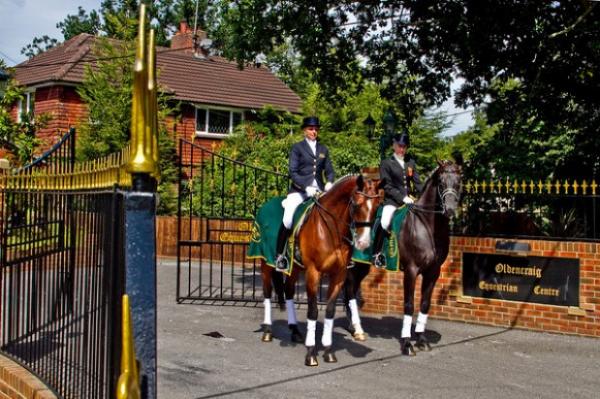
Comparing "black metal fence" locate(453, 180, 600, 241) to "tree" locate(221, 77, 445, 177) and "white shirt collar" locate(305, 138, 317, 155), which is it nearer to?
"white shirt collar" locate(305, 138, 317, 155)

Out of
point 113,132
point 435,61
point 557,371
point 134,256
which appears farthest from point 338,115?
point 134,256

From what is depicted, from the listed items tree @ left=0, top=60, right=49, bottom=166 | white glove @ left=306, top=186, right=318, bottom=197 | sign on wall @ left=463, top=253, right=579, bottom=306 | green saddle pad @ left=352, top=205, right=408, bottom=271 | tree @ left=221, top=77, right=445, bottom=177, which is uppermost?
tree @ left=221, top=77, right=445, bottom=177

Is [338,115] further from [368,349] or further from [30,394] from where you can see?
[30,394]

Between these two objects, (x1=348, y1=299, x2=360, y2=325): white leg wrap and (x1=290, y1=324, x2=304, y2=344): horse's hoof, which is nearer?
(x1=290, y1=324, x2=304, y2=344): horse's hoof

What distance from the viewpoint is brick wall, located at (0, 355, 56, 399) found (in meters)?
5.93

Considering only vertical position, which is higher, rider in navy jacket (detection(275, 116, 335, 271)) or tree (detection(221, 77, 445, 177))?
tree (detection(221, 77, 445, 177))

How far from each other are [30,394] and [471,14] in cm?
1048

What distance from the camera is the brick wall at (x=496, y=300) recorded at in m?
11.3

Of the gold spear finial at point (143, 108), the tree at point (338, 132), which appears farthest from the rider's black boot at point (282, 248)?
the tree at point (338, 132)

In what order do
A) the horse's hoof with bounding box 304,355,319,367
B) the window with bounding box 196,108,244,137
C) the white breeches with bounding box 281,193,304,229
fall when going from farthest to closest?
the window with bounding box 196,108,244,137 → the white breeches with bounding box 281,193,304,229 → the horse's hoof with bounding box 304,355,319,367

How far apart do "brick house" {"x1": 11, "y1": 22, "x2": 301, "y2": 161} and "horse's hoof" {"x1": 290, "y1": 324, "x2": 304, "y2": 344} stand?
1784 cm

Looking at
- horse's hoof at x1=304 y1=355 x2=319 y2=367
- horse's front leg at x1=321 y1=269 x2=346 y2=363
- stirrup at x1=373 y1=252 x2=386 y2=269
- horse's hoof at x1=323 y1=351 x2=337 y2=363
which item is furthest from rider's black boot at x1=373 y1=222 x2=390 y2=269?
horse's hoof at x1=304 y1=355 x2=319 y2=367

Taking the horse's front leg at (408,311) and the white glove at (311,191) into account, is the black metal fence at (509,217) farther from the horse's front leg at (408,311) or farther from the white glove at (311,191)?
the white glove at (311,191)

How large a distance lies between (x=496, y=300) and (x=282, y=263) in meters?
4.27
